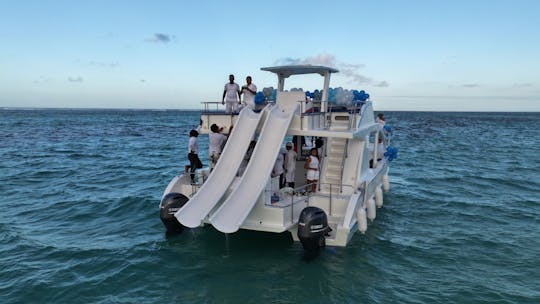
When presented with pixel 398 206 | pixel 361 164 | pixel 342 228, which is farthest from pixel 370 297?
pixel 398 206

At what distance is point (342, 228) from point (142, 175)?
16241 millimetres

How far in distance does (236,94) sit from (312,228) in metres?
5.36

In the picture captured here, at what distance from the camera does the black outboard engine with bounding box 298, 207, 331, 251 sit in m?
9.27

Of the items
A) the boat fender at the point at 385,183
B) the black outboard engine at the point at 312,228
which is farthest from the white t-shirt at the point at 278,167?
the boat fender at the point at 385,183

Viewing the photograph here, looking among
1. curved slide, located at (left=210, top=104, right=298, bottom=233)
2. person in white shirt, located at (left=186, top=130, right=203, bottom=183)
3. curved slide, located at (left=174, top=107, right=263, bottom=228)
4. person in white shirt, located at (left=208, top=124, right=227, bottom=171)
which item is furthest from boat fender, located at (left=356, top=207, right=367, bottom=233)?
person in white shirt, located at (left=186, top=130, right=203, bottom=183)

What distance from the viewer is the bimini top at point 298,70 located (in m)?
12.5

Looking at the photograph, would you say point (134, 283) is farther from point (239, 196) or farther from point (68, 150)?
point (68, 150)

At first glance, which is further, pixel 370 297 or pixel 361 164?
pixel 361 164

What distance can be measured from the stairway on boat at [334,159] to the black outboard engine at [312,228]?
→ 2335mm

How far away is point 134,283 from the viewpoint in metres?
8.95

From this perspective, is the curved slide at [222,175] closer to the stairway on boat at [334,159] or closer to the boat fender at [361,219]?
the stairway on boat at [334,159]

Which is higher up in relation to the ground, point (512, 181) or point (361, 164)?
point (361, 164)

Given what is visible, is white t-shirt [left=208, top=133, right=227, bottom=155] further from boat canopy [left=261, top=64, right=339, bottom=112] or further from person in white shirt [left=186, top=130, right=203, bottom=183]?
boat canopy [left=261, top=64, right=339, bottom=112]

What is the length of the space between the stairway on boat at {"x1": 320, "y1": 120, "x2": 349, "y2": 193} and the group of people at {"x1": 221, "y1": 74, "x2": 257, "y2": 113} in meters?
2.74
